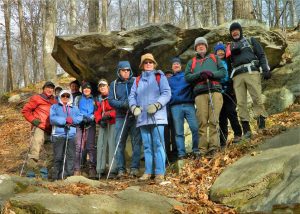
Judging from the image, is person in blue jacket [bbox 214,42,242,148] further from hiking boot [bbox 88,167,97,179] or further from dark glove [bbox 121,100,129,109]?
hiking boot [bbox 88,167,97,179]

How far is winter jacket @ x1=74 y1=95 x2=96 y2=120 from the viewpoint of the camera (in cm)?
809

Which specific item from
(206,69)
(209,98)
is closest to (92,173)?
(209,98)

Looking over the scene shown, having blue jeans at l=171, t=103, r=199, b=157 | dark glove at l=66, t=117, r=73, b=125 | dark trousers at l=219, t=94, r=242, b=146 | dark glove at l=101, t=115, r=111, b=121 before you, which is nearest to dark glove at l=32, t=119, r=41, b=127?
dark glove at l=66, t=117, r=73, b=125

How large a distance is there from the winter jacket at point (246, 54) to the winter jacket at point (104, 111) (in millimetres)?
2676

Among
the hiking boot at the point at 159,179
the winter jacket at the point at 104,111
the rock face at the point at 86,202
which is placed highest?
the winter jacket at the point at 104,111

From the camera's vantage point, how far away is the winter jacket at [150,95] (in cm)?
638

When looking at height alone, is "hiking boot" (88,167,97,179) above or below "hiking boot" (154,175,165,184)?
below

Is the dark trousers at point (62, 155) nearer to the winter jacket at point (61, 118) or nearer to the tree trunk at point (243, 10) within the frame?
the winter jacket at point (61, 118)

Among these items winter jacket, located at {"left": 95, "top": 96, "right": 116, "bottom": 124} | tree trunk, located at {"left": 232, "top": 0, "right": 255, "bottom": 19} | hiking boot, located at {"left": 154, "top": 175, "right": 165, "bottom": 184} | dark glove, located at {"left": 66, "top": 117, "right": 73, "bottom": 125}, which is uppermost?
tree trunk, located at {"left": 232, "top": 0, "right": 255, "bottom": 19}

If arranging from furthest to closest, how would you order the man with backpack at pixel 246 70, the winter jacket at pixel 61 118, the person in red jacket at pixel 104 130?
the person in red jacket at pixel 104 130 → the winter jacket at pixel 61 118 → the man with backpack at pixel 246 70

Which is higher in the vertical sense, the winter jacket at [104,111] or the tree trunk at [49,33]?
the tree trunk at [49,33]

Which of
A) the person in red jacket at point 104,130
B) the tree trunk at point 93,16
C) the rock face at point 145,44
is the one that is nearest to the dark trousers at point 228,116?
the person in red jacket at point 104,130

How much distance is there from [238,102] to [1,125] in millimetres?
10334

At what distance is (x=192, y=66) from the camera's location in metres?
7.05
